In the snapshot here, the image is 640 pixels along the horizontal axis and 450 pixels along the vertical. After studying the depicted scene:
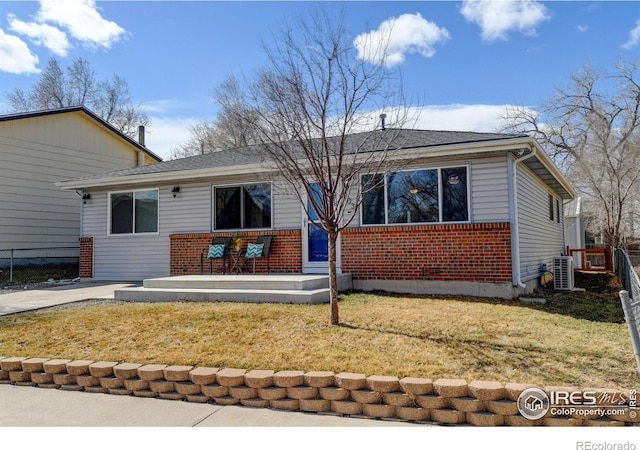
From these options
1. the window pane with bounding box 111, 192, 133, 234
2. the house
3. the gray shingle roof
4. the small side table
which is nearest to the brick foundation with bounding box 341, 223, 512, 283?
the gray shingle roof

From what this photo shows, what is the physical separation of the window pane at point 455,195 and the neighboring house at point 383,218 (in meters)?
0.02

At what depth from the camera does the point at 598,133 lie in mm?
Answer: 22594

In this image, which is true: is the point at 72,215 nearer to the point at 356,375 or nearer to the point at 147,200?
the point at 147,200

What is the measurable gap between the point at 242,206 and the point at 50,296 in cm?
426

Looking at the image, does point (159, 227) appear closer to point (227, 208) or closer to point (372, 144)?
point (227, 208)

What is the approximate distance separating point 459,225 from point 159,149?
83.8ft

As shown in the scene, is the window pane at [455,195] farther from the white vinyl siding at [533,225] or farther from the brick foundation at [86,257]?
the brick foundation at [86,257]

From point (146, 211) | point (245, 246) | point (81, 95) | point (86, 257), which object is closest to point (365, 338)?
point (245, 246)

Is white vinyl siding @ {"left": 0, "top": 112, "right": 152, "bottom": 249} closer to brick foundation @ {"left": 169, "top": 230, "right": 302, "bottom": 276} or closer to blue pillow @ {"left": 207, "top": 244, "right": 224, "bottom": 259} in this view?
brick foundation @ {"left": 169, "top": 230, "right": 302, "bottom": 276}

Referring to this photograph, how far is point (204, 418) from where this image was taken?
360 centimetres

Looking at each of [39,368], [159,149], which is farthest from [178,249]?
[159,149]

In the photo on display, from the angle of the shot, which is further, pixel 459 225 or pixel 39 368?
pixel 459 225

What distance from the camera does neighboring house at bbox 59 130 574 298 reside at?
8188 mm

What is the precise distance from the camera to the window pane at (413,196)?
28.4 feet
